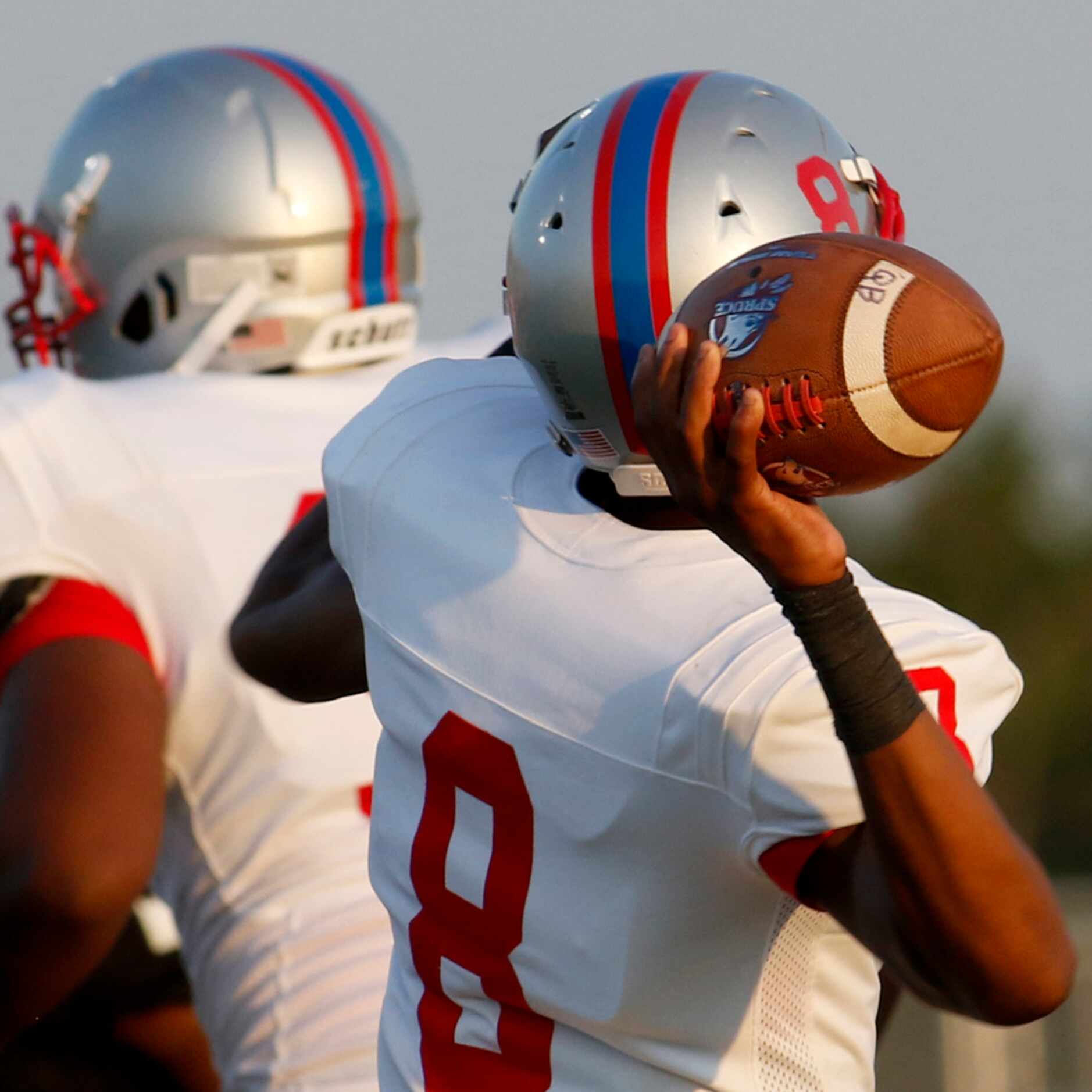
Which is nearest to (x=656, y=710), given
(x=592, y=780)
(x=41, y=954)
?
(x=592, y=780)

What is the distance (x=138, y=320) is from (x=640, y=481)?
7.81 feet

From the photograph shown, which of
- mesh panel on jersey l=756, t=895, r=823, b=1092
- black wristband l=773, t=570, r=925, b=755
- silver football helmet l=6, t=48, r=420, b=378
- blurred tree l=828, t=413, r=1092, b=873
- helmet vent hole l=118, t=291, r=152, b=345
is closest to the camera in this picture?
black wristband l=773, t=570, r=925, b=755

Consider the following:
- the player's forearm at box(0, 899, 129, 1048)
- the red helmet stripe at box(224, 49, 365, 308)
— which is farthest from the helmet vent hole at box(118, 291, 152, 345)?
the player's forearm at box(0, 899, 129, 1048)

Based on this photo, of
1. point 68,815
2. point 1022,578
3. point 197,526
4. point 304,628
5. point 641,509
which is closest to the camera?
point 641,509

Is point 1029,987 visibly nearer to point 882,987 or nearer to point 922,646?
point 922,646

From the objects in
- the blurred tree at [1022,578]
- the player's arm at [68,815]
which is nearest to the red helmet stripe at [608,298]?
the player's arm at [68,815]

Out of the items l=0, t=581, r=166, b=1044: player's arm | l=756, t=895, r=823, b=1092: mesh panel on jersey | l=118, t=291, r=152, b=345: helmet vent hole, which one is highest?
l=756, t=895, r=823, b=1092: mesh panel on jersey

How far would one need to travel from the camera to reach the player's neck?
6.73ft

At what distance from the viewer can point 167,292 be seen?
160 inches

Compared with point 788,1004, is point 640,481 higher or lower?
higher

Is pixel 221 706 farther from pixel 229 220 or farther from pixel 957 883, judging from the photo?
pixel 957 883

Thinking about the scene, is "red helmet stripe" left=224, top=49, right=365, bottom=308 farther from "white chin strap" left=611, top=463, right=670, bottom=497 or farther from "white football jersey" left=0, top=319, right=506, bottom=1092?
"white chin strap" left=611, top=463, right=670, bottom=497

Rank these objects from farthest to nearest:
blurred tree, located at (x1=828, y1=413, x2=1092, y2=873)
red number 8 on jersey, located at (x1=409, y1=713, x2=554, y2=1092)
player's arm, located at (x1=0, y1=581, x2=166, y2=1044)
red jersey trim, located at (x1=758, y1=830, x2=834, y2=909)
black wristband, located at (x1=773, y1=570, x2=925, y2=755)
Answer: blurred tree, located at (x1=828, y1=413, x2=1092, y2=873), player's arm, located at (x1=0, y1=581, x2=166, y2=1044), red number 8 on jersey, located at (x1=409, y1=713, x2=554, y2=1092), red jersey trim, located at (x1=758, y1=830, x2=834, y2=909), black wristband, located at (x1=773, y1=570, x2=925, y2=755)

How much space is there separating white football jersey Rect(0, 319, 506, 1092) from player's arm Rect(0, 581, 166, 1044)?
189 millimetres
